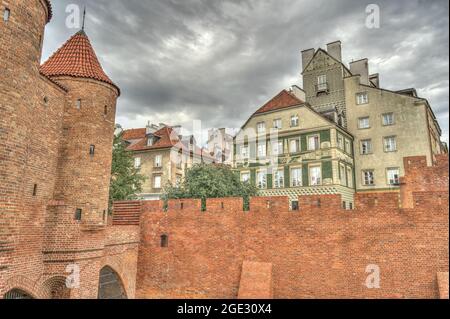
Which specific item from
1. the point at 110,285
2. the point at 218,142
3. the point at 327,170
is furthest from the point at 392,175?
the point at 218,142

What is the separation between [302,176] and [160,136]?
1651 centimetres

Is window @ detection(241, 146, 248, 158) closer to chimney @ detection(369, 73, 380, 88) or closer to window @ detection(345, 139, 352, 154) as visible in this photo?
window @ detection(345, 139, 352, 154)

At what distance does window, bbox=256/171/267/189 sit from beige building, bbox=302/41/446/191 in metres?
6.96

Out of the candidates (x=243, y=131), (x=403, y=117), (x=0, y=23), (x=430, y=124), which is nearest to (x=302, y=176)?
(x=243, y=131)

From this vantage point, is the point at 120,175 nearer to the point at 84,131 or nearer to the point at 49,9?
the point at 84,131

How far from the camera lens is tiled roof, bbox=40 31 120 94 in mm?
11484

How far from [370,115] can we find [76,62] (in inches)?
885

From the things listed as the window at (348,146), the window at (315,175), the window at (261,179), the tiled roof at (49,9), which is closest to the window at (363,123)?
the window at (348,146)

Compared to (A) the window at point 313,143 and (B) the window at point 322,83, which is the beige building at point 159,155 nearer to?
(A) the window at point 313,143

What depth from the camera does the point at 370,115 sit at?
2647 centimetres

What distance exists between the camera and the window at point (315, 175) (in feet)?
79.2

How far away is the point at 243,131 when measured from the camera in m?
28.5

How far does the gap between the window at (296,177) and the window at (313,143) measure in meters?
1.87

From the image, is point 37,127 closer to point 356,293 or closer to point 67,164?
point 67,164
